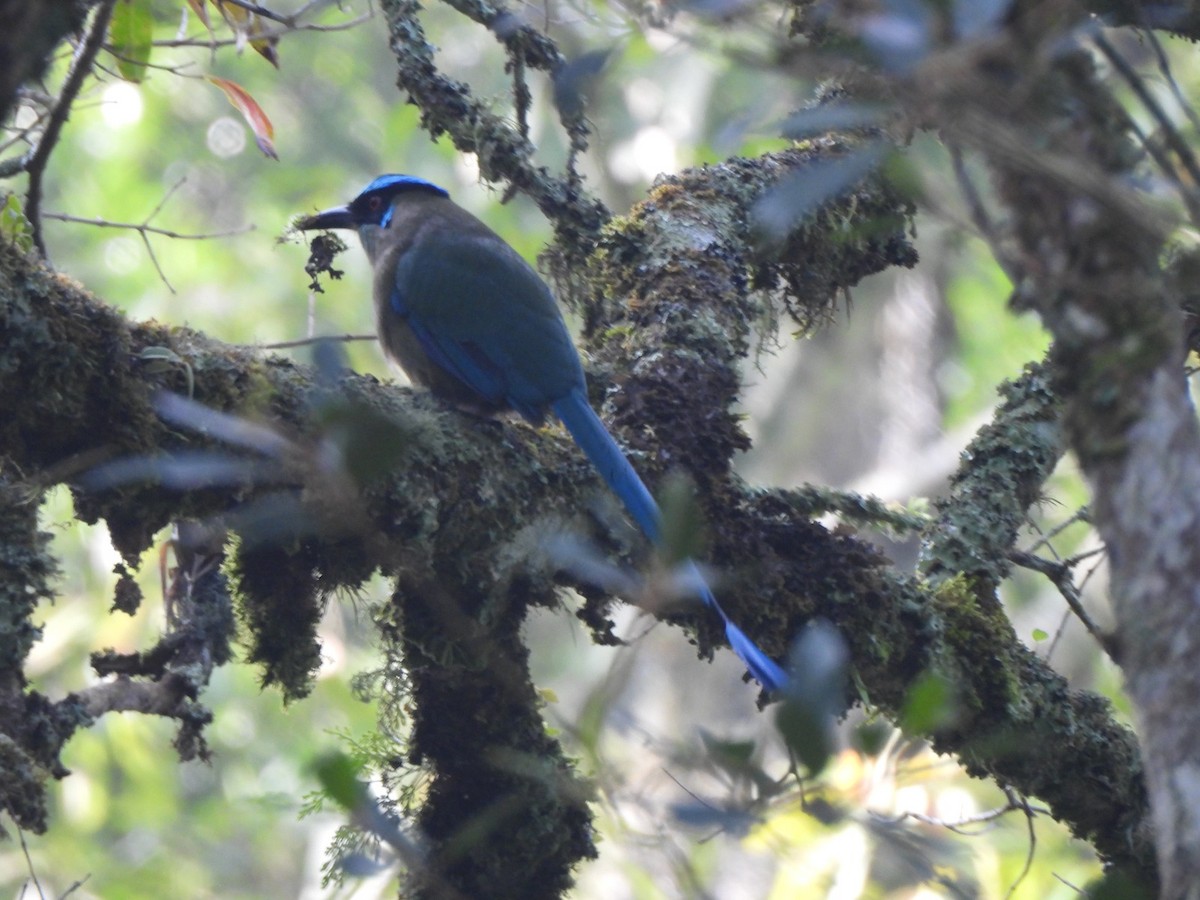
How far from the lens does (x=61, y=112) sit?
2068 millimetres

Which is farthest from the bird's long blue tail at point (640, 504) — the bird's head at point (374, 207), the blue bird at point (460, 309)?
the bird's head at point (374, 207)

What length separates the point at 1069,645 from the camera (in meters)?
10.7

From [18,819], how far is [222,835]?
7.88m

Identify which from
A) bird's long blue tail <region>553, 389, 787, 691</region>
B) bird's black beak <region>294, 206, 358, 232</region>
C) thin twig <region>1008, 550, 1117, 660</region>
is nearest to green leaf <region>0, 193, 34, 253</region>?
bird's long blue tail <region>553, 389, 787, 691</region>

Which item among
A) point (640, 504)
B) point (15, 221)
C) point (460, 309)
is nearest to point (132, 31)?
point (15, 221)

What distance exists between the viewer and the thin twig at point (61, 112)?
189 cm

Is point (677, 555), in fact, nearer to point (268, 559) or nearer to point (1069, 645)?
point (268, 559)

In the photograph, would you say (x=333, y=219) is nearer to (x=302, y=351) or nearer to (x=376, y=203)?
(x=376, y=203)

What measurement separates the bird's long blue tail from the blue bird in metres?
0.06

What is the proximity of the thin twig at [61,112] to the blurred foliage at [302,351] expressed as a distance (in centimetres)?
92

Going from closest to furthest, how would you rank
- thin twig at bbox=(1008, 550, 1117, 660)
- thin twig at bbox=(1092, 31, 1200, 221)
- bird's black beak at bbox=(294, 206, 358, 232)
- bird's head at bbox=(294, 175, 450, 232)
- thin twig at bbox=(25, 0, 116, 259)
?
thin twig at bbox=(1092, 31, 1200, 221) → thin twig at bbox=(25, 0, 116, 259) → thin twig at bbox=(1008, 550, 1117, 660) → bird's black beak at bbox=(294, 206, 358, 232) → bird's head at bbox=(294, 175, 450, 232)

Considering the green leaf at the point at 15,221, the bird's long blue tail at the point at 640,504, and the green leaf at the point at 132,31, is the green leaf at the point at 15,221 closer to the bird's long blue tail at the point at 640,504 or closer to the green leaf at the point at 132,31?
the green leaf at the point at 132,31

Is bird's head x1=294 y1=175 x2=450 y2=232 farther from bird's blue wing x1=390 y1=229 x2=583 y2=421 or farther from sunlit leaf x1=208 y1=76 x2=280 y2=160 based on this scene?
sunlit leaf x1=208 y1=76 x2=280 y2=160

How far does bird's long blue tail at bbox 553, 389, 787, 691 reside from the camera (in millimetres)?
2229
